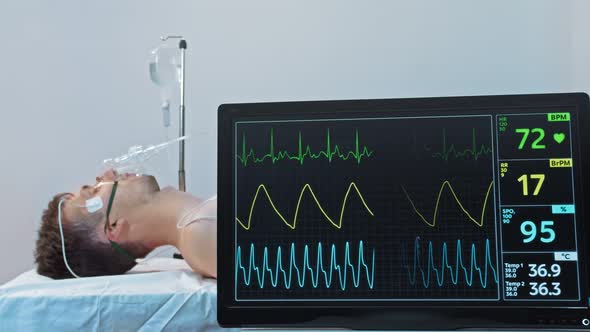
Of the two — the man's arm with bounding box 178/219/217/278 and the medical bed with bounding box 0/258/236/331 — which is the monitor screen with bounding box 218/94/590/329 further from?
the man's arm with bounding box 178/219/217/278

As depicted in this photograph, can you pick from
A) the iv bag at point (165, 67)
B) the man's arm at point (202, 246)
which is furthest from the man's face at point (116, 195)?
the iv bag at point (165, 67)

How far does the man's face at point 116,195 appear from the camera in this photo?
155 centimetres

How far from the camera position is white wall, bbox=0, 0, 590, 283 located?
2752 millimetres

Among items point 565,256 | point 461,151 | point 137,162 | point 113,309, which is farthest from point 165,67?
point 565,256

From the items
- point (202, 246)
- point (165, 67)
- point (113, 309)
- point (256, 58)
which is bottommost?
point (113, 309)

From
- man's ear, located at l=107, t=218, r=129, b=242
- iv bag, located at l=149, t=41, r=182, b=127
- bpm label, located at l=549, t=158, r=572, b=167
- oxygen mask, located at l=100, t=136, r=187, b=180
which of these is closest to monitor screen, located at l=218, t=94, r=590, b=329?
bpm label, located at l=549, t=158, r=572, b=167

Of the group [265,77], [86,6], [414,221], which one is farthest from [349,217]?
[86,6]

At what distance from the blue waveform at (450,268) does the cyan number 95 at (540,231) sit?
49 millimetres

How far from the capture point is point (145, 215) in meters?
1.57

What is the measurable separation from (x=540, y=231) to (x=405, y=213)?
0.58 ft

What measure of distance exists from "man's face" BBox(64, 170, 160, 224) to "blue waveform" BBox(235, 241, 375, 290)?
2.33 feet

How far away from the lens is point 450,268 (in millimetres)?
915

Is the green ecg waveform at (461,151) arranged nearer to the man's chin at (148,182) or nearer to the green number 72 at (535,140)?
the green number 72 at (535,140)

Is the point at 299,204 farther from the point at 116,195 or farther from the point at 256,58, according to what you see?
the point at 256,58
